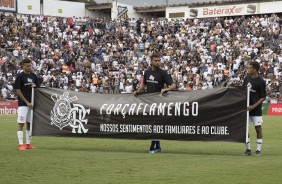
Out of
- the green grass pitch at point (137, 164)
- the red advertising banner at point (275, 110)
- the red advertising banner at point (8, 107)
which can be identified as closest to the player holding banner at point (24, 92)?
the green grass pitch at point (137, 164)

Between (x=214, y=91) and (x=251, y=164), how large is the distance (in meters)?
3.15

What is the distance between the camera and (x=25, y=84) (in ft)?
52.1

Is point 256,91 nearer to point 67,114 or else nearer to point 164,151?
point 164,151

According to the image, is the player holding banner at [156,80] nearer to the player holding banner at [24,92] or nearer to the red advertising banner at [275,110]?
the player holding banner at [24,92]

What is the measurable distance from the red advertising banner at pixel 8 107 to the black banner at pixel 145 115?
2445 cm

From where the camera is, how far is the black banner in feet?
47.8

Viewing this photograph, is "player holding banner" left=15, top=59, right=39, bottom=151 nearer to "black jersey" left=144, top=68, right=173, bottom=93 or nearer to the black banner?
the black banner

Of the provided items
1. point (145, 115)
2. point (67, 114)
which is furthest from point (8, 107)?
point (145, 115)

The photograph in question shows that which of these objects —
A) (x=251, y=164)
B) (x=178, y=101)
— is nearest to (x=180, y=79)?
(x=178, y=101)

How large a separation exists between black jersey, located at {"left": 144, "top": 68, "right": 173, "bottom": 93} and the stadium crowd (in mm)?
26007

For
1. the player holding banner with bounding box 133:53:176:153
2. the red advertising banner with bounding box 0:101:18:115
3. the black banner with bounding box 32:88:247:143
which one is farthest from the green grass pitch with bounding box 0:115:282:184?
the red advertising banner with bounding box 0:101:18:115

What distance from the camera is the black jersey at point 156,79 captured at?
1492cm

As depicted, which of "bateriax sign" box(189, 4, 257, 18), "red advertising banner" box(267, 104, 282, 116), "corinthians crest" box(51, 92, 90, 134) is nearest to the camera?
"corinthians crest" box(51, 92, 90, 134)

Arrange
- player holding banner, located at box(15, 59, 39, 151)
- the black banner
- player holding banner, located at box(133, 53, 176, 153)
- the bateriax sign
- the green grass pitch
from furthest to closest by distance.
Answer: the bateriax sign, player holding banner, located at box(15, 59, 39, 151), player holding banner, located at box(133, 53, 176, 153), the black banner, the green grass pitch
